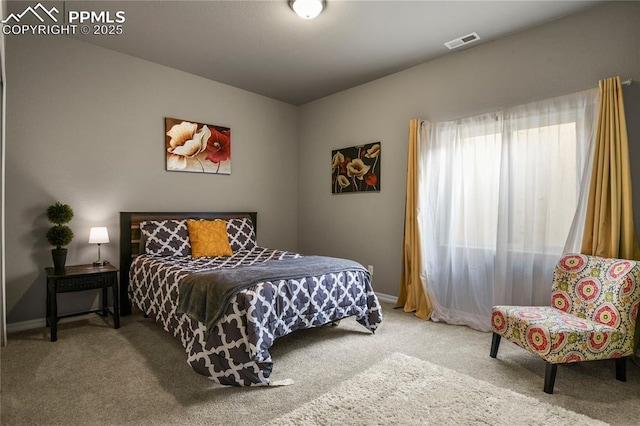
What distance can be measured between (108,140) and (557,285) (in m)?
4.32

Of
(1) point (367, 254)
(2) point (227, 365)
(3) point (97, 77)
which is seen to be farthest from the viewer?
(1) point (367, 254)

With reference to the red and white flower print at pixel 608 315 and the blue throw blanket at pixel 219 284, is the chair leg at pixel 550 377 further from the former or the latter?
the blue throw blanket at pixel 219 284

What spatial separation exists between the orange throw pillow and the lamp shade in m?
0.78

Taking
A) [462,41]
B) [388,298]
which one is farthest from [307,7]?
[388,298]

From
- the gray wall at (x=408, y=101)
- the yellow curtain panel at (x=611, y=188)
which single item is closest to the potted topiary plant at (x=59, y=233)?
the gray wall at (x=408, y=101)

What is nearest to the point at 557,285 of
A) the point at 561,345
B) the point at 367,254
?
the point at 561,345

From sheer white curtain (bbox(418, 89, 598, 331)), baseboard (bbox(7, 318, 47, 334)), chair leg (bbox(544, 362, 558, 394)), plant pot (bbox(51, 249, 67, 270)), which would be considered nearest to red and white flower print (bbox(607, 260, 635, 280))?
sheer white curtain (bbox(418, 89, 598, 331))

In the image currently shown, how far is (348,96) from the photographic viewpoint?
4660 mm

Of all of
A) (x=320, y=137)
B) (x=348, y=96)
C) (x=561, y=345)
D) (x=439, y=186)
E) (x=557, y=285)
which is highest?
(x=348, y=96)

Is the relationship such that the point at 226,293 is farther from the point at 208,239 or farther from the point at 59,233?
the point at 59,233

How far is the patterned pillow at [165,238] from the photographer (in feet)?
11.7

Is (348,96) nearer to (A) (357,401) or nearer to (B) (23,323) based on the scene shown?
(A) (357,401)

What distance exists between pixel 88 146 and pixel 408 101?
344 cm

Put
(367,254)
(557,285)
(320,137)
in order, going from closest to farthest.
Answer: (557,285) < (367,254) < (320,137)
